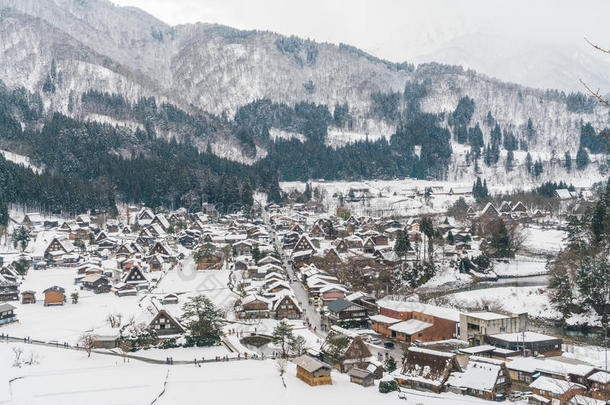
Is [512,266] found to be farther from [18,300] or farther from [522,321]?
[18,300]

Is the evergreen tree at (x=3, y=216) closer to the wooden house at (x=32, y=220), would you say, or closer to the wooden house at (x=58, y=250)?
the wooden house at (x=32, y=220)

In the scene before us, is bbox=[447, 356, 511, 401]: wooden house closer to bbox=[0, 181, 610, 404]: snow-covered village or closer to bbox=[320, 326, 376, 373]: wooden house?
bbox=[0, 181, 610, 404]: snow-covered village

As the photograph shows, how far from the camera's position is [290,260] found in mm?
51469

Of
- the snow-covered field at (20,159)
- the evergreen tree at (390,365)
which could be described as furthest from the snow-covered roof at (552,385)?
the snow-covered field at (20,159)

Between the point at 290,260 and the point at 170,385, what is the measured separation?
29.5m

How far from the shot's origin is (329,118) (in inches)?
6053

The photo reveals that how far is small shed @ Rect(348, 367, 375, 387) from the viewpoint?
2258 cm

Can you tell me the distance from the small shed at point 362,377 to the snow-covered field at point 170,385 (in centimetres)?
28

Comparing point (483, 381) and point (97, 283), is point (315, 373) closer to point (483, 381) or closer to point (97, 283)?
point (483, 381)

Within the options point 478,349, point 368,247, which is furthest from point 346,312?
point 368,247

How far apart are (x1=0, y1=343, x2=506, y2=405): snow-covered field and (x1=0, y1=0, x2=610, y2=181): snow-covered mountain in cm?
10258

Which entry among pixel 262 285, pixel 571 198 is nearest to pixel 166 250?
pixel 262 285

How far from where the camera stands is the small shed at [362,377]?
22.6 meters

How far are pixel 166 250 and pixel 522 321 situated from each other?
30.3 meters
